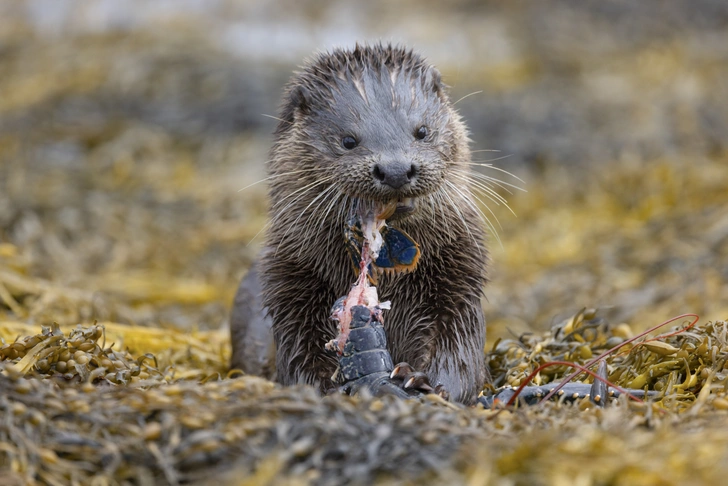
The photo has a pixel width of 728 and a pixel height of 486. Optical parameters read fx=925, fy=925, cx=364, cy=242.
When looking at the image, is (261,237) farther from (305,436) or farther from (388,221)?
(305,436)

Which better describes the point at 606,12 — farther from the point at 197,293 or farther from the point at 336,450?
the point at 336,450

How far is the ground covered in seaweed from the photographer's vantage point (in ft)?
7.74

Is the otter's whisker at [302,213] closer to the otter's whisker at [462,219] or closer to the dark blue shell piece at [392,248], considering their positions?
the dark blue shell piece at [392,248]

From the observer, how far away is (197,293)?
6.26 metres

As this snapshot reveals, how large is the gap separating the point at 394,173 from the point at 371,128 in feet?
1.04

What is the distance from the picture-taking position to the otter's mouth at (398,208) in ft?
10.6

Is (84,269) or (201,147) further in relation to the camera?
(201,147)

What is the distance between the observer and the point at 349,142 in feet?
11.0

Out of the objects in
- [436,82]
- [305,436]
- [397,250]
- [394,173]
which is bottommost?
[305,436]

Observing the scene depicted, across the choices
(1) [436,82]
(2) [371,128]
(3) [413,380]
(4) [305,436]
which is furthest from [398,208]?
(4) [305,436]

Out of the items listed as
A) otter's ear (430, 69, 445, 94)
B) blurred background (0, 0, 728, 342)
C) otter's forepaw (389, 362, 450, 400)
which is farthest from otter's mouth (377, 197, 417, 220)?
blurred background (0, 0, 728, 342)

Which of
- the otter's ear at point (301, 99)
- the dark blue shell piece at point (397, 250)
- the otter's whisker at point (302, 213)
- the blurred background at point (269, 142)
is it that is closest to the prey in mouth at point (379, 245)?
the dark blue shell piece at point (397, 250)

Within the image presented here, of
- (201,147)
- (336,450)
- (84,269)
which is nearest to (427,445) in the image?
(336,450)

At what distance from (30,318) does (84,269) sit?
203 centimetres
